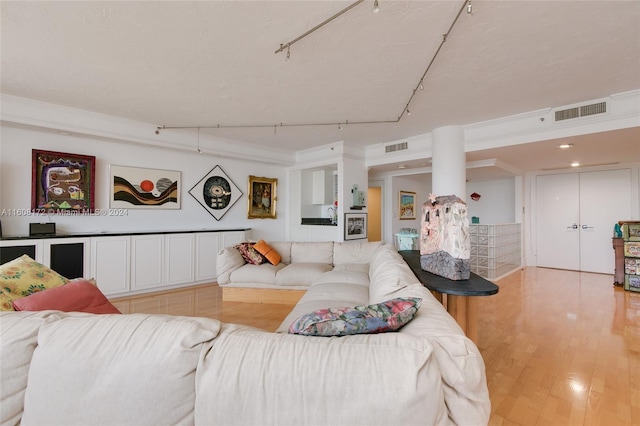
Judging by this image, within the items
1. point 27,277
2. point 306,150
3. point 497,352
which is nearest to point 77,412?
point 27,277

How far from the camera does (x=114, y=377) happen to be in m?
0.89

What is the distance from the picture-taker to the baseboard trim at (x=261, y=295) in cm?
387

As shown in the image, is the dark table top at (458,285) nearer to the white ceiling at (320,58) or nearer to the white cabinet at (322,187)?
the white ceiling at (320,58)

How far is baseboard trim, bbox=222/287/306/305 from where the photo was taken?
3873 mm

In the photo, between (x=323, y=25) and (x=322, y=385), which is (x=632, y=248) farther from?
(x=322, y=385)

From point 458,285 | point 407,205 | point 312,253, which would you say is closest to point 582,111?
point 458,285

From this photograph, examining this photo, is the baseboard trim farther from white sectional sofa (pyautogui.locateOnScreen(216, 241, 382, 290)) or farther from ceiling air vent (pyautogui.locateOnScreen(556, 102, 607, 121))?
ceiling air vent (pyautogui.locateOnScreen(556, 102, 607, 121))

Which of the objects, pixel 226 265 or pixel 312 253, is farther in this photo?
pixel 312 253

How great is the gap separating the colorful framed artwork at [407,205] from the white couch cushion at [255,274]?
4124mm

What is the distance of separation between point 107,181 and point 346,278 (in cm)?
397

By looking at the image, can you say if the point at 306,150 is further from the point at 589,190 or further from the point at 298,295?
the point at 589,190

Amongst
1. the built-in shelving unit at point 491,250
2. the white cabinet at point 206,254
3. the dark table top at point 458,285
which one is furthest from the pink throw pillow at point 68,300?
the built-in shelving unit at point 491,250

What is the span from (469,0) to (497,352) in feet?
8.95

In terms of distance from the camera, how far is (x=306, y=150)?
618 cm
